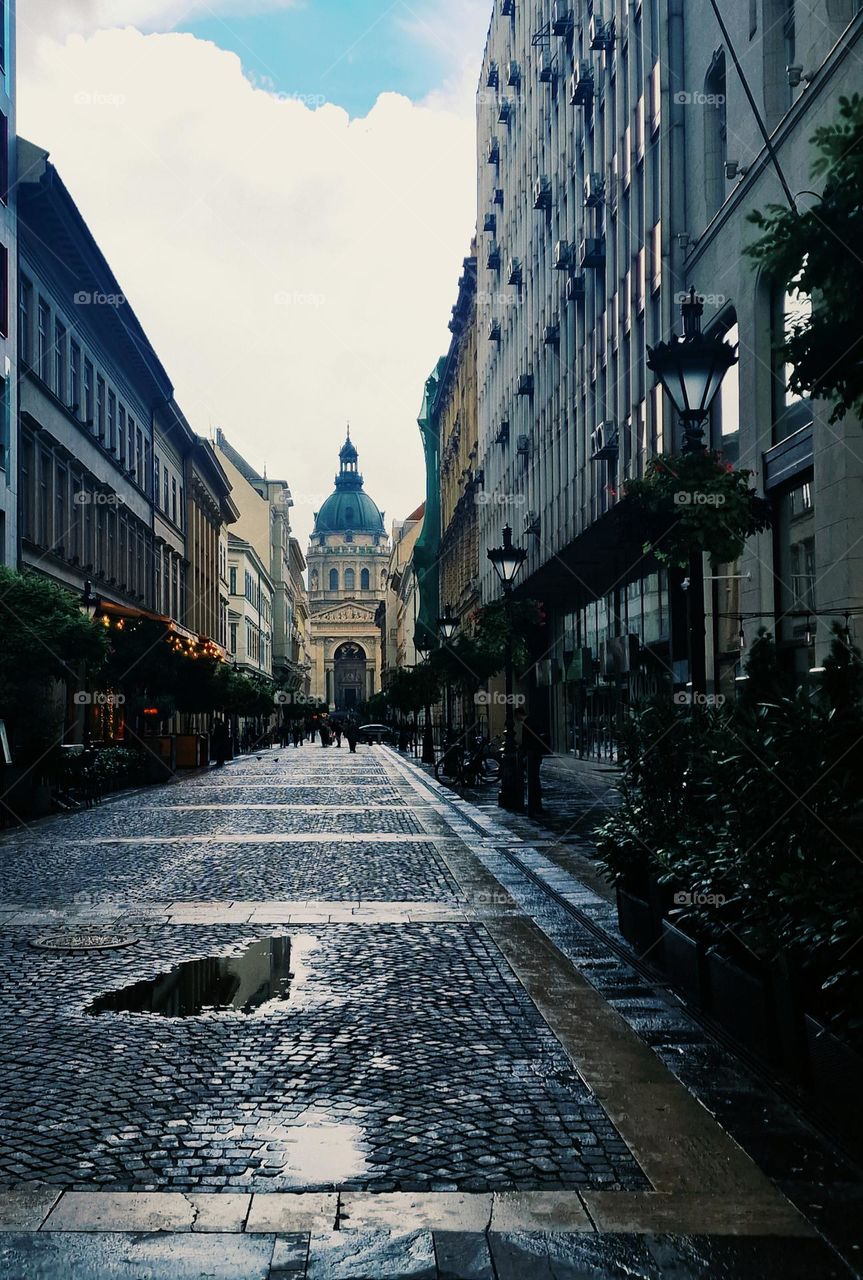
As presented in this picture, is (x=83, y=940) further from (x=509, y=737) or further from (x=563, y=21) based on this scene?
(x=563, y=21)

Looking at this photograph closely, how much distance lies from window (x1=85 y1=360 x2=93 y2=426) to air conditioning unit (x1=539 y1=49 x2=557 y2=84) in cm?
1508

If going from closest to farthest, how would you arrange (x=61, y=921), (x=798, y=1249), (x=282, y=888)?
1. (x=798, y=1249)
2. (x=61, y=921)
3. (x=282, y=888)

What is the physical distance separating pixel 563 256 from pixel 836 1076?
3237cm

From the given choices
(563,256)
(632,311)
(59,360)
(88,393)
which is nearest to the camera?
(632,311)

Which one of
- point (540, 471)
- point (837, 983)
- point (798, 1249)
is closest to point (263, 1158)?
point (798, 1249)

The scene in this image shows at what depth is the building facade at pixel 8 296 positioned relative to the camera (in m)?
28.1

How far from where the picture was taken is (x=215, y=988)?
302 inches

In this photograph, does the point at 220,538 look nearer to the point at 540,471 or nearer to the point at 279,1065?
the point at 540,471

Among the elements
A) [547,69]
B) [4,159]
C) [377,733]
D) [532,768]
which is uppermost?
[547,69]

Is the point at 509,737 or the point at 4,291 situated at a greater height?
the point at 4,291

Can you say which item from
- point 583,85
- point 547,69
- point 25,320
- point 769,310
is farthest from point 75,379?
point 769,310

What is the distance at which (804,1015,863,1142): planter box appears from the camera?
478cm

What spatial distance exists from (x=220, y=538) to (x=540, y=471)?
4287 centimetres

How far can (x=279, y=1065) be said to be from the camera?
19.6 feet
